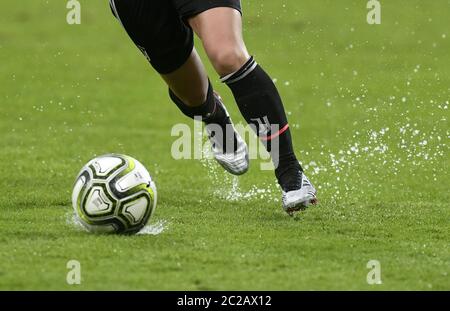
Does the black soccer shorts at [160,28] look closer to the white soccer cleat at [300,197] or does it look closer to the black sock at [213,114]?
the black sock at [213,114]

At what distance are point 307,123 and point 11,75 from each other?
4.78 m

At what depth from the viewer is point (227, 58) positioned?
5.91 m

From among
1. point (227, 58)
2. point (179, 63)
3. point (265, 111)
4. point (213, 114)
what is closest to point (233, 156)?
point (213, 114)

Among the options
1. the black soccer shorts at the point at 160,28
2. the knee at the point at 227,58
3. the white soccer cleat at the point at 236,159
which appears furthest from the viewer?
the white soccer cleat at the point at 236,159

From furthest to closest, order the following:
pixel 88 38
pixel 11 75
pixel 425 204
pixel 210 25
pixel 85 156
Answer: pixel 88 38, pixel 11 75, pixel 85 156, pixel 425 204, pixel 210 25

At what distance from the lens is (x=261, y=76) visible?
20.1 ft

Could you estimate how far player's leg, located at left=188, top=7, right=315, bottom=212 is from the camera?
5910mm

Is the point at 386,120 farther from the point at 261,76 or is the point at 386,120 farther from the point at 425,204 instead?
the point at 261,76

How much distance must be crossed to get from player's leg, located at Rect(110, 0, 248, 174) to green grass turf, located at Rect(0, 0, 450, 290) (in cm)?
37

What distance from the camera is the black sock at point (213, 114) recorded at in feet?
23.3

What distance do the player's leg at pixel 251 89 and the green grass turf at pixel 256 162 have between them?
0.91 ft

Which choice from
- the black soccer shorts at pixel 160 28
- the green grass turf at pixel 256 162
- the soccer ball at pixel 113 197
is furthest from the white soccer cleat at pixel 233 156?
the soccer ball at pixel 113 197

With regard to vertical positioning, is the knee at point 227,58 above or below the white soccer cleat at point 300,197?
above
